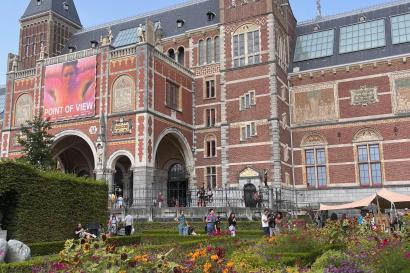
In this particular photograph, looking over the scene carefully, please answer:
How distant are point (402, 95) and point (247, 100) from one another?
37.3ft

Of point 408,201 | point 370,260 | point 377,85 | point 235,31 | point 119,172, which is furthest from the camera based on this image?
point 119,172

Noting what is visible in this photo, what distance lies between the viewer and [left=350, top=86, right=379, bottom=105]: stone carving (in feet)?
112

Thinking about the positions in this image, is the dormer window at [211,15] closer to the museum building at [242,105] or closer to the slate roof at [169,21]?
the museum building at [242,105]

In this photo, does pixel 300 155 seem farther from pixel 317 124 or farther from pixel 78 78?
pixel 78 78

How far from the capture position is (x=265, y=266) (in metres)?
10.7

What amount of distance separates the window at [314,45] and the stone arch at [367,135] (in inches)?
293

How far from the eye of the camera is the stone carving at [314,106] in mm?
35531

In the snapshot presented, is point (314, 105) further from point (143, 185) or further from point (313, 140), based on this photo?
point (143, 185)

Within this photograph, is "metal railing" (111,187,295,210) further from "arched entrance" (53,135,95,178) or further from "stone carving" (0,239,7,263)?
"stone carving" (0,239,7,263)

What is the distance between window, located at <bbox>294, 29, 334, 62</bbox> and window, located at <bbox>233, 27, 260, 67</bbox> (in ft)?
17.0

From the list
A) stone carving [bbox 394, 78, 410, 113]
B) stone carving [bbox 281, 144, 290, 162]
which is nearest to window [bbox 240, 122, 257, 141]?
stone carving [bbox 281, 144, 290, 162]

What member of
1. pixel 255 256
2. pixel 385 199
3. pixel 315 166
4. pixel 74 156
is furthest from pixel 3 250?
pixel 74 156

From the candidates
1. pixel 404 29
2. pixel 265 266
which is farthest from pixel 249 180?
pixel 265 266

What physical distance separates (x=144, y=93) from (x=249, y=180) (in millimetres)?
9957
